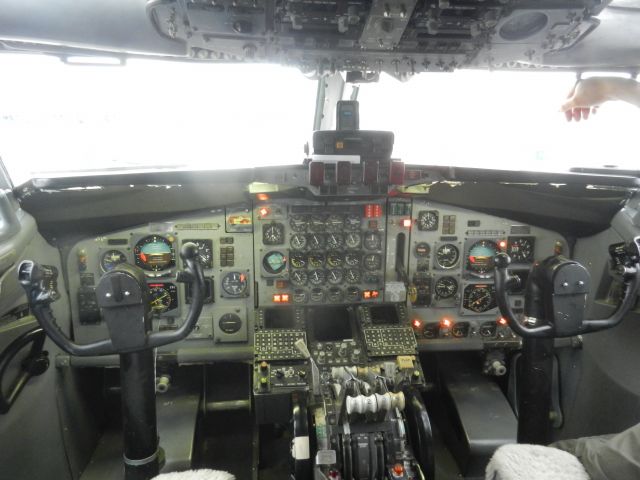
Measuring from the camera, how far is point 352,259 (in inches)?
139

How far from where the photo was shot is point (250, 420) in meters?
3.70

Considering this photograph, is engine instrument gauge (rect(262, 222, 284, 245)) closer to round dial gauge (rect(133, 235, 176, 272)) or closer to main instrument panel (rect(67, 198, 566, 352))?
main instrument panel (rect(67, 198, 566, 352))

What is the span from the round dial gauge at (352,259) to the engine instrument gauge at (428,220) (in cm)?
48

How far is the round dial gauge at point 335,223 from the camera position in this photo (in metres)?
3.44

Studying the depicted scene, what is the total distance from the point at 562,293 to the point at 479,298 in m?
1.61

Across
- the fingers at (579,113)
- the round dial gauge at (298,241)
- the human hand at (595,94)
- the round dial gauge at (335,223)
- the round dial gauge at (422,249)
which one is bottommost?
the round dial gauge at (422,249)

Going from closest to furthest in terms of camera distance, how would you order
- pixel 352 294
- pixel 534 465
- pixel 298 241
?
pixel 534 465, pixel 298 241, pixel 352 294

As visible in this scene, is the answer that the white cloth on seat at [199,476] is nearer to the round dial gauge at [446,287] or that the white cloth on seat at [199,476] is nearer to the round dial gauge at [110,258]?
the round dial gauge at [110,258]

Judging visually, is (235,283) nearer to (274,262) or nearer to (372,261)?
(274,262)

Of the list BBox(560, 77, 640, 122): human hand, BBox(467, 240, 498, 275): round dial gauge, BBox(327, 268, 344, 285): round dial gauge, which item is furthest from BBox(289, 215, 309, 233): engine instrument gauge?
BBox(560, 77, 640, 122): human hand

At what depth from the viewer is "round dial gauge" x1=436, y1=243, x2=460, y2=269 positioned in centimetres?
359

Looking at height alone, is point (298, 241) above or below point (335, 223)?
below

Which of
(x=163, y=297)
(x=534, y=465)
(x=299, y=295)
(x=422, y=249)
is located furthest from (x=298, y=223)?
(x=534, y=465)

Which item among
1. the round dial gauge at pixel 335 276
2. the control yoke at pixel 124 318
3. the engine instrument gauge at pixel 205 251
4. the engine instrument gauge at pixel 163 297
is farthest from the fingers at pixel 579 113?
the engine instrument gauge at pixel 163 297
